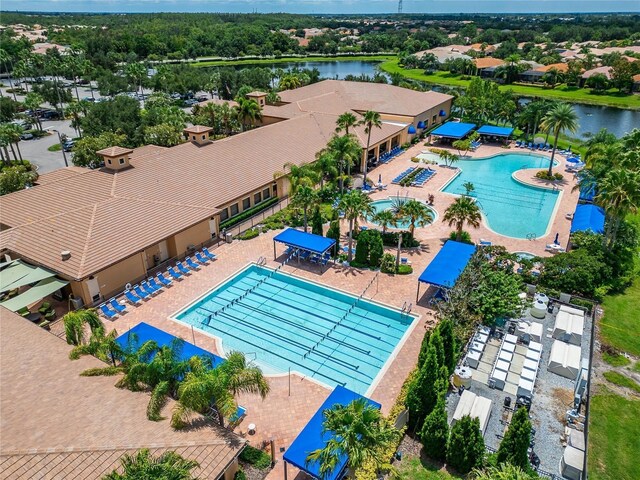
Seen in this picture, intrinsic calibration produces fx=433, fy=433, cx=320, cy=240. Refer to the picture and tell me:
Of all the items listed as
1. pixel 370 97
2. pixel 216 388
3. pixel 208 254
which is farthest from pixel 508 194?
pixel 216 388

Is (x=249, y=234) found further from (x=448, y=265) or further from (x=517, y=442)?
(x=517, y=442)

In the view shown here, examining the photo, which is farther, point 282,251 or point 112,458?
point 282,251

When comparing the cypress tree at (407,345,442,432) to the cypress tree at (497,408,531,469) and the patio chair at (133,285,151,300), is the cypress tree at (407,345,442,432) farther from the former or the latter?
the patio chair at (133,285,151,300)

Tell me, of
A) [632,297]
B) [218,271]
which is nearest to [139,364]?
[218,271]

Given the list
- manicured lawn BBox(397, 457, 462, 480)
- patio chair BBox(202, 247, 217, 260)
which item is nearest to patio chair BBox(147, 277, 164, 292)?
patio chair BBox(202, 247, 217, 260)

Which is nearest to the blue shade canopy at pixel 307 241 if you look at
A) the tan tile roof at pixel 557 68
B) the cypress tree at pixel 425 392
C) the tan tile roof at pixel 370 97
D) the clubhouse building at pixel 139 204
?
the clubhouse building at pixel 139 204

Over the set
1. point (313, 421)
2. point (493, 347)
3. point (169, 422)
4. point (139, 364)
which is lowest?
point (493, 347)

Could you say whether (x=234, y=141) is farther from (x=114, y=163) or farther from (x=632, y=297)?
(x=632, y=297)
